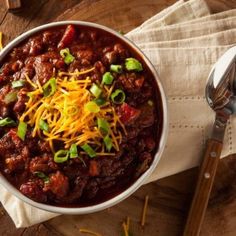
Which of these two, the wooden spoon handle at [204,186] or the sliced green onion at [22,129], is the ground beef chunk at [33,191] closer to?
the sliced green onion at [22,129]

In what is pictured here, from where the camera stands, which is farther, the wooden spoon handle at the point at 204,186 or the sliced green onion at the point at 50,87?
the wooden spoon handle at the point at 204,186

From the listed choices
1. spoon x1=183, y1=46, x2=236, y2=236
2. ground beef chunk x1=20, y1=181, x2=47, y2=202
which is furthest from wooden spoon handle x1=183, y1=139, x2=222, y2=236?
ground beef chunk x1=20, y1=181, x2=47, y2=202

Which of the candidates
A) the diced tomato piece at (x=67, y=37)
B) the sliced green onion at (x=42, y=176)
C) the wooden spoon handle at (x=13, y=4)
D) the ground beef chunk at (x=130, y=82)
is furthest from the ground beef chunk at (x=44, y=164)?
the wooden spoon handle at (x=13, y=4)

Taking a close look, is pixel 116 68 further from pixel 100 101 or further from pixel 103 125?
pixel 103 125

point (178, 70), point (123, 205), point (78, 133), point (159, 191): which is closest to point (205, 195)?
point (159, 191)

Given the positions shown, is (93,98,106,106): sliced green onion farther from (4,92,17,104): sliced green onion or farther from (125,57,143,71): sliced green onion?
(4,92,17,104): sliced green onion

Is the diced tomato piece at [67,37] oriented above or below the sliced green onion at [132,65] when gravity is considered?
above

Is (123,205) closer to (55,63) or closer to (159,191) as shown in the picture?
(159,191)
